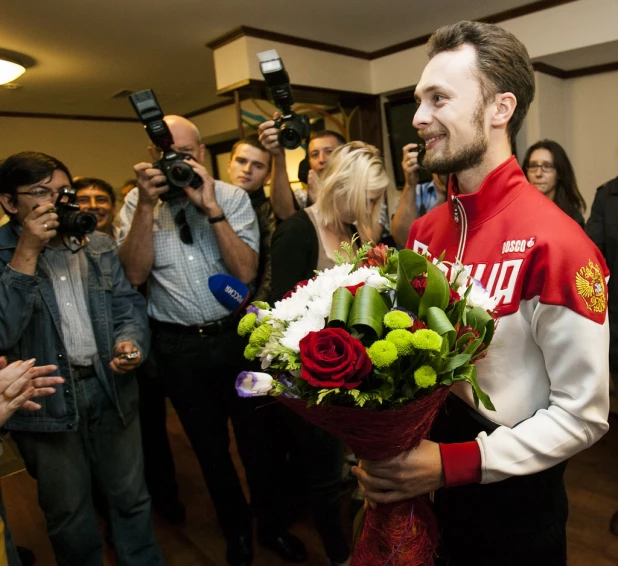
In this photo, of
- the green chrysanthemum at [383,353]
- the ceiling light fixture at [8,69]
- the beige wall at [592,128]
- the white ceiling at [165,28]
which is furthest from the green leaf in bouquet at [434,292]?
the ceiling light fixture at [8,69]

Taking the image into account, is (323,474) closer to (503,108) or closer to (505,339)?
(505,339)

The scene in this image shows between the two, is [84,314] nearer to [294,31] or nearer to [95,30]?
[95,30]

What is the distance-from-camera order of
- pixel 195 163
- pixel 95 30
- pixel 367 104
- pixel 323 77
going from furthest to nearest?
pixel 367 104
pixel 323 77
pixel 95 30
pixel 195 163

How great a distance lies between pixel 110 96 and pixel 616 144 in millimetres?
4587

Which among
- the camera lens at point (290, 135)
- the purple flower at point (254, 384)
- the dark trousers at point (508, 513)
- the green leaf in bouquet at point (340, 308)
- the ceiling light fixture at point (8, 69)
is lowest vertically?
the dark trousers at point (508, 513)

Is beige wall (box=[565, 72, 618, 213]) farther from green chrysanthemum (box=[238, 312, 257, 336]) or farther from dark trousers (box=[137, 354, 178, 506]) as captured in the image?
green chrysanthemum (box=[238, 312, 257, 336])

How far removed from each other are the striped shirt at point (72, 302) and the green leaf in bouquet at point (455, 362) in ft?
4.22

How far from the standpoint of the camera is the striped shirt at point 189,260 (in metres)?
1.84

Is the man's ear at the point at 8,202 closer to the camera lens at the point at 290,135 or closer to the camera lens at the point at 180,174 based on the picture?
the camera lens at the point at 180,174

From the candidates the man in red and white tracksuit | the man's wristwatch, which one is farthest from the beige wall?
the man in red and white tracksuit

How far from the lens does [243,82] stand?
3.36 m

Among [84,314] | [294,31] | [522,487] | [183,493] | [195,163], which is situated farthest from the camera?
[294,31]

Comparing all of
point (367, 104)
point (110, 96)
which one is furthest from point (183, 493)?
point (110, 96)

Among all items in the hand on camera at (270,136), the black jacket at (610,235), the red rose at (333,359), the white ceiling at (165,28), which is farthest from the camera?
the white ceiling at (165,28)
